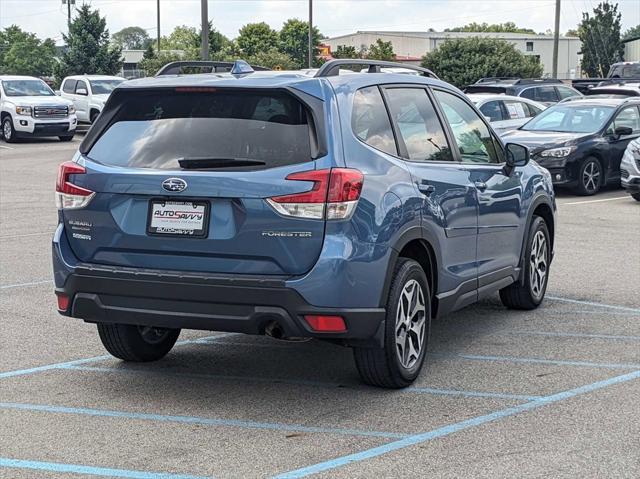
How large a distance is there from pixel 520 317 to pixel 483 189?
148 cm

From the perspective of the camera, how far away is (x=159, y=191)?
5.83 meters

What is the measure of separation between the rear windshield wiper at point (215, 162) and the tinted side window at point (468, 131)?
6.46ft

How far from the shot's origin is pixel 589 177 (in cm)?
1822

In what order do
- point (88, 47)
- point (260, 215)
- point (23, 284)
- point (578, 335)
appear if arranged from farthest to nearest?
1. point (88, 47)
2. point (23, 284)
3. point (578, 335)
4. point (260, 215)

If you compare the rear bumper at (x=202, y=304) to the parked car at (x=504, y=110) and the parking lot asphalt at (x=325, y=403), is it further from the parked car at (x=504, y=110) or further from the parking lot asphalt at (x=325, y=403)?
the parked car at (x=504, y=110)

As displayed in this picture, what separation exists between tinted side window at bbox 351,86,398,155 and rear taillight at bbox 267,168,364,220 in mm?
461

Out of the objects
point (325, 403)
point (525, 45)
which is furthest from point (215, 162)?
point (525, 45)

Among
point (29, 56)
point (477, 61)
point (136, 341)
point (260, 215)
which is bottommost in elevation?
point (136, 341)

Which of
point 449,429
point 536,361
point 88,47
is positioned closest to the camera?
point 449,429

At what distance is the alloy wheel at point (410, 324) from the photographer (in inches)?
245

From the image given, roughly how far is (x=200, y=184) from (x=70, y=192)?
2.82 ft

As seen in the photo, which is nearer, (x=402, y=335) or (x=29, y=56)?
(x=402, y=335)

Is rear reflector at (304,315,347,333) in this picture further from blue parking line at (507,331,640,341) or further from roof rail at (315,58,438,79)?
blue parking line at (507,331,640,341)

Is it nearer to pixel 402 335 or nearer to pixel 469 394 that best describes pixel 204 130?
pixel 402 335
